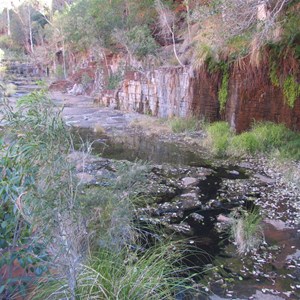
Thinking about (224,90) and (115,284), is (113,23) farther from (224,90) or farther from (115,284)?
(115,284)

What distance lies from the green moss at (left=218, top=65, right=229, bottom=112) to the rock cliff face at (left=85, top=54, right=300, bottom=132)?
15 cm

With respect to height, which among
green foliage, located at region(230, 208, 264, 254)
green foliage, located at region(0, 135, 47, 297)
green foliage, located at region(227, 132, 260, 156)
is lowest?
green foliage, located at region(230, 208, 264, 254)

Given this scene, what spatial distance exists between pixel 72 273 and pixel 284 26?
8.42 metres

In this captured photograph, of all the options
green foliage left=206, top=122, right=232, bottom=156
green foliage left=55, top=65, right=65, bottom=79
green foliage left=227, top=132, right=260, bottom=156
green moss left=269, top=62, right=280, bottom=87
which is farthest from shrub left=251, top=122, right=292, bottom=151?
green foliage left=55, top=65, right=65, bottom=79

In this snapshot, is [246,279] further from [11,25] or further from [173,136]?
[11,25]

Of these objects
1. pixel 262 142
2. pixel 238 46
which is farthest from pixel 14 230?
pixel 238 46

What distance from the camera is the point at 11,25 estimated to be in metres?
42.8

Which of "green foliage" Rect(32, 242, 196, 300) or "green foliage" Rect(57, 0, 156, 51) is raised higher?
"green foliage" Rect(57, 0, 156, 51)

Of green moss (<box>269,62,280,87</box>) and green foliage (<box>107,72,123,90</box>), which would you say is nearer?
green moss (<box>269,62,280,87</box>)

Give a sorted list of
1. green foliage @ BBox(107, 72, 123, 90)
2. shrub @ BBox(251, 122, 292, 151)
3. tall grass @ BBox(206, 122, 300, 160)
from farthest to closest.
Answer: green foliage @ BBox(107, 72, 123, 90)
shrub @ BBox(251, 122, 292, 151)
tall grass @ BBox(206, 122, 300, 160)

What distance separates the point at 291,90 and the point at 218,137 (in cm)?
221

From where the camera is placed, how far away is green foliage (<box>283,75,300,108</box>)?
30.4ft

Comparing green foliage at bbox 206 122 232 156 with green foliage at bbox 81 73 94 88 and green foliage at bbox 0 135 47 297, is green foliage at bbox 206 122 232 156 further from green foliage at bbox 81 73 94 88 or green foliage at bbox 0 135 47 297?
green foliage at bbox 81 73 94 88

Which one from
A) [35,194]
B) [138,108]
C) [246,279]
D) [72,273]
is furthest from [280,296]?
[138,108]
